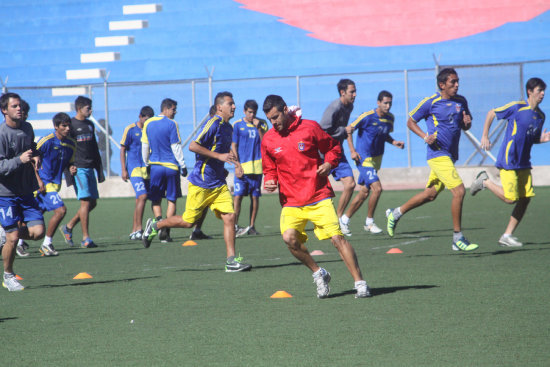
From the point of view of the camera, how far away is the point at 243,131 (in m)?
14.1

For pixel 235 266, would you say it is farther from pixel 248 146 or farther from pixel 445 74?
pixel 248 146

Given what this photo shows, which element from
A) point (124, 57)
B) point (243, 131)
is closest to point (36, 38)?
point (124, 57)

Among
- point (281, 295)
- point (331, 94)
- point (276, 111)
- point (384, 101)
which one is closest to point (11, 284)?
point (281, 295)

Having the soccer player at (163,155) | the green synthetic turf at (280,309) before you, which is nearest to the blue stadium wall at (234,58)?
the soccer player at (163,155)

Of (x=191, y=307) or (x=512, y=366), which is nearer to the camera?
(x=512, y=366)

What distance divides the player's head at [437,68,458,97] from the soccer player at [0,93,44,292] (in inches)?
191

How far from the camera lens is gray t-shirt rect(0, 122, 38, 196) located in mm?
8117

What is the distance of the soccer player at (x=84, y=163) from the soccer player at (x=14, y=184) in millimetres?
3887

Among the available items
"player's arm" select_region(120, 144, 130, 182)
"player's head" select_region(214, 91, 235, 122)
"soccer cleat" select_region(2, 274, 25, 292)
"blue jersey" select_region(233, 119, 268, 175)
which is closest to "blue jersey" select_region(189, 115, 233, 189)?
"player's head" select_region(214, 91, 235, 122)

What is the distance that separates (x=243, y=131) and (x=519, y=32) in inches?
632

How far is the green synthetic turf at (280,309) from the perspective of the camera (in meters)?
5.20

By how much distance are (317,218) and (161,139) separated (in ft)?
19.4

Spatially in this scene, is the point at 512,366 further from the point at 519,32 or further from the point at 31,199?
the point at 519,32

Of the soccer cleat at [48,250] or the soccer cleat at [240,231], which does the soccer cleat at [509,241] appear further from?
the soccer cleat at [48,250]
